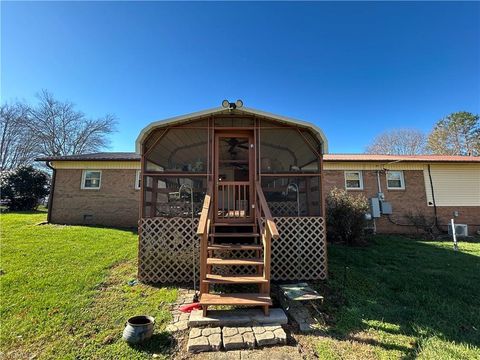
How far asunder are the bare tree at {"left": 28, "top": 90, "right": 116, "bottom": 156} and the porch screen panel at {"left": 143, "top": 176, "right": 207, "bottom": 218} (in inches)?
1073

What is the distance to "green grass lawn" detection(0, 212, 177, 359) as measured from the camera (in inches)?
123

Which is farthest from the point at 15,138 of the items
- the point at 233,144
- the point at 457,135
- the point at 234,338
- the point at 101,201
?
the point at 457,135

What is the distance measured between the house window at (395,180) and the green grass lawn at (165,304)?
5063 mm

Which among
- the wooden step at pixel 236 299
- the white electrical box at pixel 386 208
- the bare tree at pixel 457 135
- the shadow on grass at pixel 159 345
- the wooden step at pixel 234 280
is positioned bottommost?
the shadow on grass at pixel 159 345

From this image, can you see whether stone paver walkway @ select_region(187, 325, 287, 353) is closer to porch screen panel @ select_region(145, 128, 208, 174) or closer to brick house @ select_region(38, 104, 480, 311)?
brick house @ select_region(38, 104, 480, 311)

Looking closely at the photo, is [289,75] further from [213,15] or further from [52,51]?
[52,51]

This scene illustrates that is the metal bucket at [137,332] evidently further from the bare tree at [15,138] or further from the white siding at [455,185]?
the bare tree at [15,138]

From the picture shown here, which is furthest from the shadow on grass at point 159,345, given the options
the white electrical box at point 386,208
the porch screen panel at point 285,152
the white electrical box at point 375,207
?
the white electrical box at point 386,208

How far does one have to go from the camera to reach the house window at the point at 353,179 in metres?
12.2

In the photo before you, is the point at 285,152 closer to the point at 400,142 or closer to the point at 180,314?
the point at 180,314

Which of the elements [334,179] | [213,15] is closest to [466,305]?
[334,179]

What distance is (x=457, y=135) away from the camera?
22609mm

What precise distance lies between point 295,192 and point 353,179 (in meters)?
6.26

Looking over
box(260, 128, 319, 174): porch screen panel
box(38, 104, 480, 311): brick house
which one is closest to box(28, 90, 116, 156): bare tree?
box(38, 104, 480, 311): brick house
